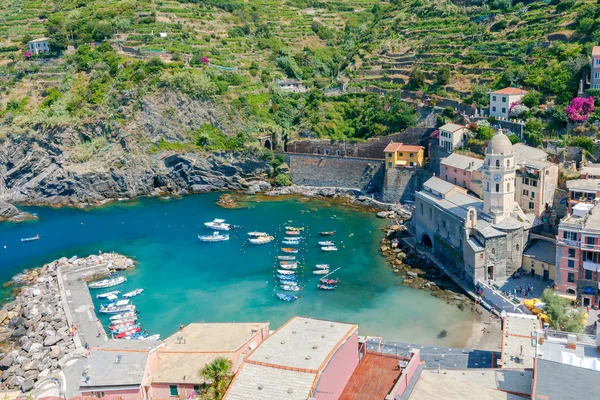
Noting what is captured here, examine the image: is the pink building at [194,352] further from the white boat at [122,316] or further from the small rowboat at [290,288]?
the small rowboat at [290,288]

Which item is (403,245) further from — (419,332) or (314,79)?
(314,79)

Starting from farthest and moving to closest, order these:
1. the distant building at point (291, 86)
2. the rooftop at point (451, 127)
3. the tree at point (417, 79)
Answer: the distant building at point (291, 86), the tree at point (417, 79), the rooftop at point (451, 127)

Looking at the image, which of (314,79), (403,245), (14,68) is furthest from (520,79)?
(14,68)

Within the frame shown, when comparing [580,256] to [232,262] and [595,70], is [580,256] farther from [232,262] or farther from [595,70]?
[232,262]

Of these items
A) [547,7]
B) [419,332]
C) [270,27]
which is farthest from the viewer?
[270,27]

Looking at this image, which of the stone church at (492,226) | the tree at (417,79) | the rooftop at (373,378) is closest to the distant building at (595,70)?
the stone church at (492,226)
